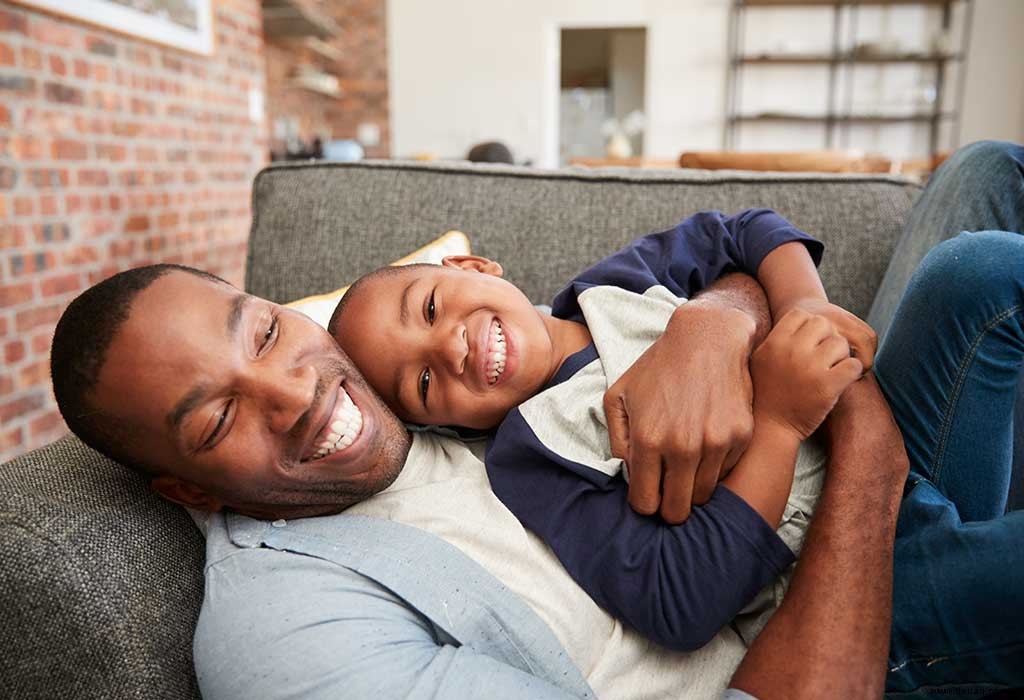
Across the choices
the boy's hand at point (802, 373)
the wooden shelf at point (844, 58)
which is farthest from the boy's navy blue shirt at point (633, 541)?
the wooden shelf at point (844, 58)

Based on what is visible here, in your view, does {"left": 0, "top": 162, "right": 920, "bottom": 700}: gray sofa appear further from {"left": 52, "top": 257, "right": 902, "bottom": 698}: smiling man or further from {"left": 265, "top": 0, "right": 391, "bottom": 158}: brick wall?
{"left": 265, "top": 0, "right": 391, "bottom": 158}: brick wall

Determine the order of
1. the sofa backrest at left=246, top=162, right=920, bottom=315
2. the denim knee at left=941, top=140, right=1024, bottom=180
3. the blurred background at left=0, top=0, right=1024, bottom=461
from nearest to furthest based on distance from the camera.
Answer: the denim knee at left=941, top=140, right=1024, bottom=180, the sofa backrest at left=246, top=162, right=920, bottom=315, the blurred background at left=0, top=0, right=1024, bottom=461

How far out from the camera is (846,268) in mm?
1443

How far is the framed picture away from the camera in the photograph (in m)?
2.47

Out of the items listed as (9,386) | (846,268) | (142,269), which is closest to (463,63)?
(9,386)

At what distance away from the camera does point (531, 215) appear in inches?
60.1

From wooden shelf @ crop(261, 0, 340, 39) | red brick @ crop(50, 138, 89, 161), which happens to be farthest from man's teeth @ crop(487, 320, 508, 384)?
wooden shelf @ crop(261, 0, 340, 39)

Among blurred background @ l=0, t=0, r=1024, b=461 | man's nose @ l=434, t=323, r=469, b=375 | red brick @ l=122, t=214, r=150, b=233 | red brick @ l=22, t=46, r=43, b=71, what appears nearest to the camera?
man's nose @ l=434, t=323, r=469, b=375

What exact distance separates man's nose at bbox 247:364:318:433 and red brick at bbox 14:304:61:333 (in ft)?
6.08

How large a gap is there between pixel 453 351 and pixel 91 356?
1.33 feet

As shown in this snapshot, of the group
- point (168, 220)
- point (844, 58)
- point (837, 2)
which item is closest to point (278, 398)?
point (168, 220)

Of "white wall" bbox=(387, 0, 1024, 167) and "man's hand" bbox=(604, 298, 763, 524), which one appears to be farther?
"white wall" bbox=(387, 0, 1024, 167)

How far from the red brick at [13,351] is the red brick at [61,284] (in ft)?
0.65

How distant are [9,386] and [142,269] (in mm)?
1741
